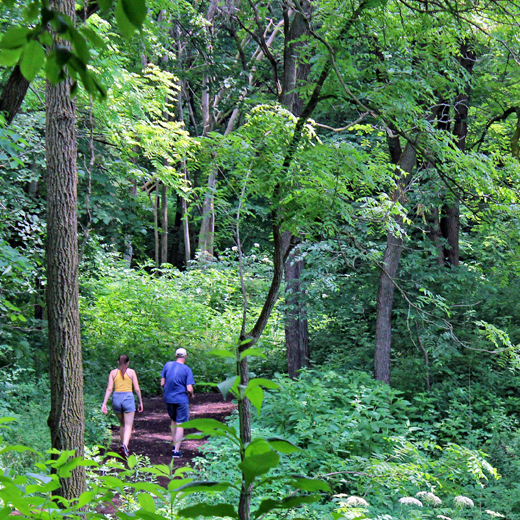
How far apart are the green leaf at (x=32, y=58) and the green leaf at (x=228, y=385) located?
654 millimetres

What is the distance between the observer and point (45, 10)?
804 mm

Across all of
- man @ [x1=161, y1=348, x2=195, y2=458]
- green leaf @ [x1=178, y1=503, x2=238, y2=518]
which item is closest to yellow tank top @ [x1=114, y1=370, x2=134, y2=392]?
man @ [x1=161, y1=348, x2=195, y2=458]

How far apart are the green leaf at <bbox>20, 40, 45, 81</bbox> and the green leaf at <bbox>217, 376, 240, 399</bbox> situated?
0.65m

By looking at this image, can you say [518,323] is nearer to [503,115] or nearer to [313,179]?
[503,115]

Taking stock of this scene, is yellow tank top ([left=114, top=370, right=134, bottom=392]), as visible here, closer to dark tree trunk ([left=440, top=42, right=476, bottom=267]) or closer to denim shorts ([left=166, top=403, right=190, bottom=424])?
denim shorts ([left=166, top=403, right=190, bottom=424])

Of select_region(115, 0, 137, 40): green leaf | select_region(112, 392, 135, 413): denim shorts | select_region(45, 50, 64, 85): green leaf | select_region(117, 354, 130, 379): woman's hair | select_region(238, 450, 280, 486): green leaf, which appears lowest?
select_region(112, 392, 135, 413): denim shorts

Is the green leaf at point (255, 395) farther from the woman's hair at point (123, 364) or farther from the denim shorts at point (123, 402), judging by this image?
the denim shorts at point (123, 402)

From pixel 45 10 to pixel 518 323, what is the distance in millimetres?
10926

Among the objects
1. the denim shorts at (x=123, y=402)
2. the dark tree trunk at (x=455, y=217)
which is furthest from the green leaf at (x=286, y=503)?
the dark tree trunk at (x=455, y=217)

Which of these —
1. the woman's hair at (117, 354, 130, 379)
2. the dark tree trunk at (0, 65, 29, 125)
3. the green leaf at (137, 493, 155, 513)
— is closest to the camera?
the green leaf at (137, 493, 155, 513)

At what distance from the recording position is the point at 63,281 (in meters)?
3.67

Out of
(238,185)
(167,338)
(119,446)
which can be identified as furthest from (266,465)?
(167,338)

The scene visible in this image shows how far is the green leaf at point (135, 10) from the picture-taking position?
87cm

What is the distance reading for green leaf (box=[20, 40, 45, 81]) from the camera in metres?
0.92
